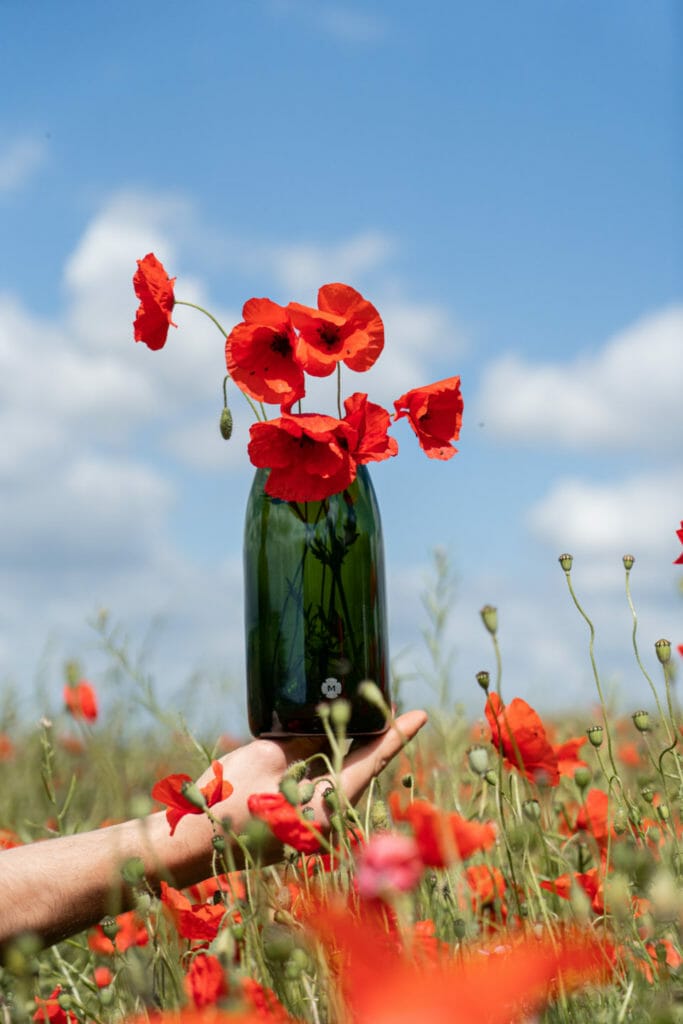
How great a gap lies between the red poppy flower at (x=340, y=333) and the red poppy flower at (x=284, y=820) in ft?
2.17

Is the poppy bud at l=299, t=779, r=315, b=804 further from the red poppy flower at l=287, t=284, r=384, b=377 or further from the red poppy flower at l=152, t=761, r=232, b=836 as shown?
the red poppy flower at l=287, t=284, r=384, b=377

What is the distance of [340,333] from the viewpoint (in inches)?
62.4

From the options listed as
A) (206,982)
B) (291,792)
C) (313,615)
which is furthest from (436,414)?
(206,982)

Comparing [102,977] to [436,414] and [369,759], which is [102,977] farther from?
[436,414]

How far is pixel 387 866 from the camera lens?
0.84 m

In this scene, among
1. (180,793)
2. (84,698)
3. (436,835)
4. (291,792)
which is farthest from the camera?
(84,698)

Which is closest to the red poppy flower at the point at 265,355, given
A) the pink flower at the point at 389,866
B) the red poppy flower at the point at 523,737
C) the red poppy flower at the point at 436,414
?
the red poppy flower at the point at 436,414

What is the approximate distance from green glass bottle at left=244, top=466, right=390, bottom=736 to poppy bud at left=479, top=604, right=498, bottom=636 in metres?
0.45

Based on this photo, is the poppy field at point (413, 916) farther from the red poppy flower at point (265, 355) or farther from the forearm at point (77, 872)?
the red poppy flower at point (265, 355)

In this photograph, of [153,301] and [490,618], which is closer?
[490,618]

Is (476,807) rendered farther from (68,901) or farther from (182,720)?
(68,901)

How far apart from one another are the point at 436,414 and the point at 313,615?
36 centimetres

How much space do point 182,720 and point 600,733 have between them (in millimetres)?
741

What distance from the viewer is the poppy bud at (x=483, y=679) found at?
1.39 m
